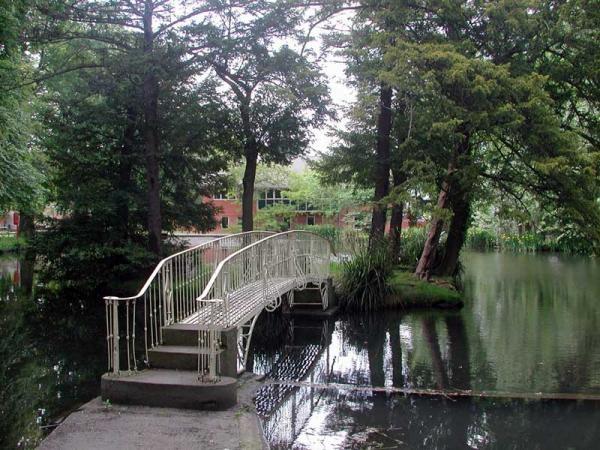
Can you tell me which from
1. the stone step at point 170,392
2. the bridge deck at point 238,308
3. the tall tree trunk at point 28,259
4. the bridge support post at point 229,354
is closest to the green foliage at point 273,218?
the tall tree trunk at point 28,259

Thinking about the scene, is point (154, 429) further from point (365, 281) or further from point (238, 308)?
point (365, 281)

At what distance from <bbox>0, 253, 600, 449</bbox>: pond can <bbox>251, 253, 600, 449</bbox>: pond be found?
0.07 feet

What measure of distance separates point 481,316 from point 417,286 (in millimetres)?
1987

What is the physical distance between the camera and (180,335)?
6.90 m

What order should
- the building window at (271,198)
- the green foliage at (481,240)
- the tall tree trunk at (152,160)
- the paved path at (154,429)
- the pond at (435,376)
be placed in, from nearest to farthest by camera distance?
1. the paved path at (154,429)
2. the pond at (435,376)
3. the tall tree trunk at (152,160)
4. the green foliage at (481,240)
5. the building window at (271,198)

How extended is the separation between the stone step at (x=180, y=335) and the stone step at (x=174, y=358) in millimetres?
215

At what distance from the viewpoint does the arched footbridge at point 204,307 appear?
245 inches

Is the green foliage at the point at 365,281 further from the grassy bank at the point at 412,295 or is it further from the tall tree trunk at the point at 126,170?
the tall tree trunk at the point at 126,170

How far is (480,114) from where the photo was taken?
11664 mm

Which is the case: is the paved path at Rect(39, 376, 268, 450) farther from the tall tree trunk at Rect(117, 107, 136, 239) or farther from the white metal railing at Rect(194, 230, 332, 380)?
the tall tree trunk at Rect(117, 107, 136, 239)

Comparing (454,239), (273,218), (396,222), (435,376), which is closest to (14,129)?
(435,376)

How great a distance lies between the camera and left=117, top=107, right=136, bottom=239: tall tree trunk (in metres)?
14.8

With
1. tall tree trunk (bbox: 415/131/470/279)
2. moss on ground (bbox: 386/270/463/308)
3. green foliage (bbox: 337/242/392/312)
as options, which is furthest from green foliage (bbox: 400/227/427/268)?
green foliage (bbox: 337/242/392/312)

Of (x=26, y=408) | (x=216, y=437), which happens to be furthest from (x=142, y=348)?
(x=216, y=437)
